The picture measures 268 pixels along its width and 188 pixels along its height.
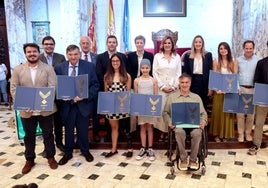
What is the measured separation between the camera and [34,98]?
3.71 m

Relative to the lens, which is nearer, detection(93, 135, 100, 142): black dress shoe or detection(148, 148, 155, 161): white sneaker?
detection(148, 148, 155, 161): white sneaker

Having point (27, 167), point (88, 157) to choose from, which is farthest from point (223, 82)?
point (27, 167)

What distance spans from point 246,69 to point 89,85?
7.65 feet

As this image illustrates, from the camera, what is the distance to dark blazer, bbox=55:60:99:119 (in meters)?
4.14

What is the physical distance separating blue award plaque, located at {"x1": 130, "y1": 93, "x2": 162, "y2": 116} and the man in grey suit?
112 cm

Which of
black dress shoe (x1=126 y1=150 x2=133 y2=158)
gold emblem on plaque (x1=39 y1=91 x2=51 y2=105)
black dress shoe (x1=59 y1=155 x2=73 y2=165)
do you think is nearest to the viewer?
gold emblem on plaque (x1=39 y1=91 x2=51 y2=105)

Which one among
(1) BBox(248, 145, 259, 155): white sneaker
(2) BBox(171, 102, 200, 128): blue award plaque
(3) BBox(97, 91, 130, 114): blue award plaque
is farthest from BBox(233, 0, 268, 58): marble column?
(3) BBox(97, 91, 130, 114): blue award plaque

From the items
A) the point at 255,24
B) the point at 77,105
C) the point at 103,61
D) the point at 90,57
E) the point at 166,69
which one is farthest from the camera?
the point at 255,24

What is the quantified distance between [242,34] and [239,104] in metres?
3.12

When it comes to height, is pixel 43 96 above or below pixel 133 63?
below

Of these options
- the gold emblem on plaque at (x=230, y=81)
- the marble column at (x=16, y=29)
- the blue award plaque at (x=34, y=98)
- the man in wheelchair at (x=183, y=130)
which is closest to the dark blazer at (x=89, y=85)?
the blue award plaque at (x=34, y=98)

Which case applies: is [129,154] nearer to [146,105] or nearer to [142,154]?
[142,154]

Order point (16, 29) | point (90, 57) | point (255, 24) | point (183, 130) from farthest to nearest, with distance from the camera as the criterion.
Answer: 1. point (16, 29)
2. point (255, 24)
3. point (90, 57)
4. point (183, 130)

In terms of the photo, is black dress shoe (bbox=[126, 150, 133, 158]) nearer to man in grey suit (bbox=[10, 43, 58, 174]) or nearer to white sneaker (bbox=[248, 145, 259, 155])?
man in grey suit (bbox=[10, 43, 58, 174])
